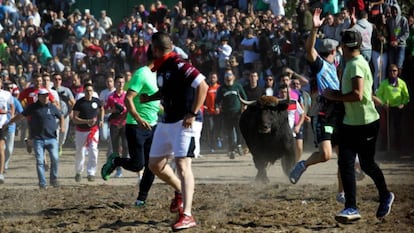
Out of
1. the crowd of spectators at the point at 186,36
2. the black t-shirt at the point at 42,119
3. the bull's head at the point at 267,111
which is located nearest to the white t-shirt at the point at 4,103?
the black t-shirt at the point at 42,119

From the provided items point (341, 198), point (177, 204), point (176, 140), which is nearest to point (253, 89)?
point (341, 198)

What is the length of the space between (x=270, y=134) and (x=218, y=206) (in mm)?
3748

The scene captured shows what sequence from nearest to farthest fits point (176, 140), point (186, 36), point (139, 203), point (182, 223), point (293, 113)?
point (182, 223) < point (176, 140) < point (139, 203) < point (293, 113) < point (186, 36)

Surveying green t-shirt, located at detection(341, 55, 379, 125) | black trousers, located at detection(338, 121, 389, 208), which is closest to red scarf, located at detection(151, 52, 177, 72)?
green t-shirt, located at detection(341, 55, 379, 125)

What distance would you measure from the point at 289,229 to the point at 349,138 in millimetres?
1063

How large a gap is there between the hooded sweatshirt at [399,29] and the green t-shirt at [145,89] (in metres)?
8.45

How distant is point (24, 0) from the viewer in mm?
30141

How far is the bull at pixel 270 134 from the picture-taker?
15.1 meters

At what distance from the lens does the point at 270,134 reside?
15250 millimetres

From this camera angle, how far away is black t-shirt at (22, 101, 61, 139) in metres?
15.8

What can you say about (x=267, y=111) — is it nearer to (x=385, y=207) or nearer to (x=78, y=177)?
(x=78, y=177)

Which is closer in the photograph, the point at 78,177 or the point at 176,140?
the point at 176,140

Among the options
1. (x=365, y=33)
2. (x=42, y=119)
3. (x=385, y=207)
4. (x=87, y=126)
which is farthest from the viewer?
(x=365, y=33)

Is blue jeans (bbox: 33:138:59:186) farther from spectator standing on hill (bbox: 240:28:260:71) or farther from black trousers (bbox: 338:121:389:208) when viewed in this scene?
spectator standing on hill (bbox: 240:28:260:71)
